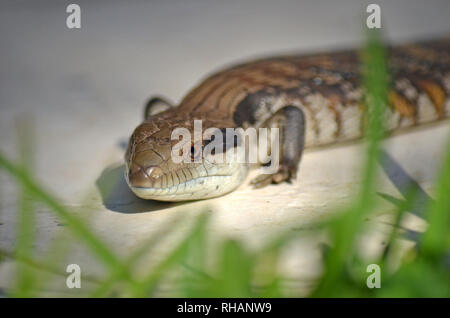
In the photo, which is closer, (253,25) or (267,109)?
(267,109)

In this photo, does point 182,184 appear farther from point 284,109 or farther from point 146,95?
point 146,95

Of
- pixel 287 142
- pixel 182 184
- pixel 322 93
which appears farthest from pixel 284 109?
pixel 182 184

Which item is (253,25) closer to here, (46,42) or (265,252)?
(46,42)

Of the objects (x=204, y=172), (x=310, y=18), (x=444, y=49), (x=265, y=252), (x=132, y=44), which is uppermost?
(x=310, y=18)

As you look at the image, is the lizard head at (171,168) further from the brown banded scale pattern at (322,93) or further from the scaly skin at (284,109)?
the brown banded scale pattern at (322,93)

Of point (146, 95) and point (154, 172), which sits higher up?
point (146, 95)

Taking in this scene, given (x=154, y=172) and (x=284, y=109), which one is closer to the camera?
(x=154, y=172)

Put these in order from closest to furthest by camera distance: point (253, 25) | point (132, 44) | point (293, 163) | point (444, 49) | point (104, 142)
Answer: point (293, 163) < point (104, 142) < point (444, 49) < point (132, 44) < point (253, 25)
